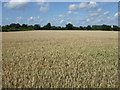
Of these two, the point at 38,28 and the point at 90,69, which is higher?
the point at 38,28

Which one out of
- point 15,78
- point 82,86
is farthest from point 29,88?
point 82,86

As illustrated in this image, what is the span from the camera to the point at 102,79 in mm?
3953

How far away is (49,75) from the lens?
416 centimetres

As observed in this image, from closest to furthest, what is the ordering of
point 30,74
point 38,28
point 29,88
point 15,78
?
point 29,88
point 15,78
point 30,74
point 38,28

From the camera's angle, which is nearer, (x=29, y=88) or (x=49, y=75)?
(x=29, y=88)

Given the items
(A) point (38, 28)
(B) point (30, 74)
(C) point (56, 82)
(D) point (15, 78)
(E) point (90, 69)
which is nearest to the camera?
(C) point (56, 82)

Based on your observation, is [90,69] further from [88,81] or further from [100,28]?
[100,28]

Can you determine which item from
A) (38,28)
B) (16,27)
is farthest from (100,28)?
(16,27)

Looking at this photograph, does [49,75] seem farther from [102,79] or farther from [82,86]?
[102,79]

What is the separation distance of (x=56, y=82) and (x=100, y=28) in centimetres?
5652

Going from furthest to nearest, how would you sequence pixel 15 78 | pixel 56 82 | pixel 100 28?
pixel 100 28 → pixel 15 78 → pixel 56 82

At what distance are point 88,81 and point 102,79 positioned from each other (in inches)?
16.5

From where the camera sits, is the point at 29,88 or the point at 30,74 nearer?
the point at 29,88

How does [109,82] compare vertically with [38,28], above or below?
below
